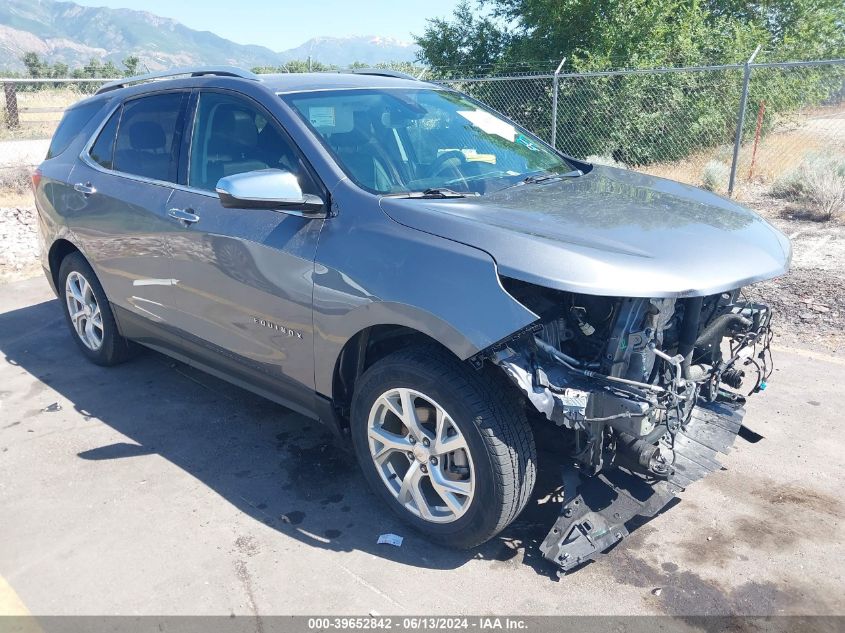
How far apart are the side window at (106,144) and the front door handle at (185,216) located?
3.41ft

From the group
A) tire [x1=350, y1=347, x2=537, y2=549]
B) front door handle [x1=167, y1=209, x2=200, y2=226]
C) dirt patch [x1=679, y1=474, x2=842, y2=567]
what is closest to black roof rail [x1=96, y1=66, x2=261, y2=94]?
front door handle [x1=167, y1=209, x2=200, y2=226]

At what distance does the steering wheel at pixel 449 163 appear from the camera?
137 inches

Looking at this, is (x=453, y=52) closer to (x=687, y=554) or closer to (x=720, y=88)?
(x=720, y=88)

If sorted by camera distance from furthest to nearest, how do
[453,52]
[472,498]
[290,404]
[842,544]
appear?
[453,52]
[290,404]
[842,544]
[472,498]

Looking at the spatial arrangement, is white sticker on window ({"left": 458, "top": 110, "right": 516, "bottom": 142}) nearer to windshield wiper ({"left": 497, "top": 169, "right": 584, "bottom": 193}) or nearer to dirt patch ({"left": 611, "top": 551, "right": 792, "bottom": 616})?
windshield wiper ({"left": 497, "top": 169, "right": 584, "bottom": 193})

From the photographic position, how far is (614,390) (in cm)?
263

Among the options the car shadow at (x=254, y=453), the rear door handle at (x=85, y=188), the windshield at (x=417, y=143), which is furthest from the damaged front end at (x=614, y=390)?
the rear door handle at (x=85, y=188)

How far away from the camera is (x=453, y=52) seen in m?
17.2

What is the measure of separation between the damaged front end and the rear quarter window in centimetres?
366

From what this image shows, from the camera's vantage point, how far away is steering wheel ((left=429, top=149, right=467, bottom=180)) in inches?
137

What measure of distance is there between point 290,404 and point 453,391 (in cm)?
117

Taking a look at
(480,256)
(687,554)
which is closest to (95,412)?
(480,256)

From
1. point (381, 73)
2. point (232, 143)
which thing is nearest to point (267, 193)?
point (232, 143)

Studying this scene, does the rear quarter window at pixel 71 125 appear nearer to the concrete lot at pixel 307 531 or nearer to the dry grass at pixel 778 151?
the concrete lot at pixel 307 531
